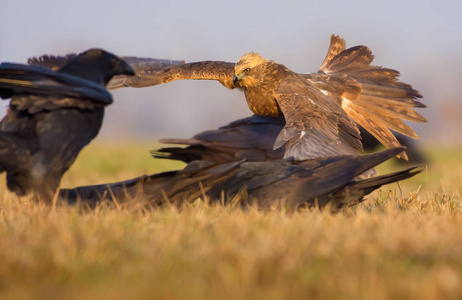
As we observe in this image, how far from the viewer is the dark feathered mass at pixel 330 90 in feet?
20.0

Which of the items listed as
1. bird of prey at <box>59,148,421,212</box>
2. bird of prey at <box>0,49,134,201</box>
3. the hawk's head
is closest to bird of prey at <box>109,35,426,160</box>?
the hawk's head

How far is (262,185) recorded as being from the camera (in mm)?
4535

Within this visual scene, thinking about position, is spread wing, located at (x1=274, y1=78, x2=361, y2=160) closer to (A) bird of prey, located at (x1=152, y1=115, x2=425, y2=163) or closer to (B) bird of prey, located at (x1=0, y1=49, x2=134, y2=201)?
(A) bird of prey, located at (x1=152, y1=115, x2=425, y2=163)

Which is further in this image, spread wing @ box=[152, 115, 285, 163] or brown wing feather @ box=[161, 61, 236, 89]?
brown wing feather @ box=[161, 61, 236, 89]

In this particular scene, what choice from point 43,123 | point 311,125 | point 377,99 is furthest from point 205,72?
point 43,123

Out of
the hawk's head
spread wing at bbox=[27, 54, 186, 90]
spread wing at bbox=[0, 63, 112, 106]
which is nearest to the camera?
spread wing at bbox=[0, 63, 112, 106]

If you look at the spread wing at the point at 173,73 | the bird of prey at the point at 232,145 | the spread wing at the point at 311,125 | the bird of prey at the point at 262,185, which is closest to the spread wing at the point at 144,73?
the spread wing at the point at 173,73

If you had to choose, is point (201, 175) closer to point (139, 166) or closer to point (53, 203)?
point (53, 203)

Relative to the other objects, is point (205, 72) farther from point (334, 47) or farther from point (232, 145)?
point (334, 47)

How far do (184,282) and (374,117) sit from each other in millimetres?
4992

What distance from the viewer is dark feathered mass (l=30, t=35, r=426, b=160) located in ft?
20.0

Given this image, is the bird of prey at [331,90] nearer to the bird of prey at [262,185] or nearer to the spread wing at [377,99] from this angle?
the spread wing at [377,99]

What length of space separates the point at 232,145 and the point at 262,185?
1517 mm

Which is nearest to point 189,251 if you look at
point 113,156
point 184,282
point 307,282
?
point 184,282
